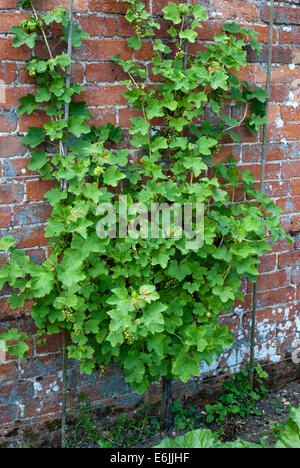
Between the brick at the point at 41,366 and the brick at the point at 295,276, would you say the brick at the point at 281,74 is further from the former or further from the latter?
the brick at the point at 41,366

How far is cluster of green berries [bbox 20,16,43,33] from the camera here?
1.73 metres

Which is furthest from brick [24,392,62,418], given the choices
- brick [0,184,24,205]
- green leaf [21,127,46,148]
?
green leaf [21,127,46,148]

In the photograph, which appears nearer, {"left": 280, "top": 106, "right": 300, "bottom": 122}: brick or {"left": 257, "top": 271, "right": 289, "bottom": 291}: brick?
{"left": 280, "top": 106, "right": 300, "bottom": 122}: brick

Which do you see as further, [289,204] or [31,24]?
[289,204]

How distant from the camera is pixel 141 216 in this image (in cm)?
197

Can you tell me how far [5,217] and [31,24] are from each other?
73cm

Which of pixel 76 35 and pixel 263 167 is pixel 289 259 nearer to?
pixel 263 167

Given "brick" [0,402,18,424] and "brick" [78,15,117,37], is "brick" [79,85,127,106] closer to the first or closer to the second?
"brick" [78,15,117,37]

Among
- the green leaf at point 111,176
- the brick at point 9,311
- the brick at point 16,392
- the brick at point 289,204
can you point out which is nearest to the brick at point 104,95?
the green leaf at point 111,176

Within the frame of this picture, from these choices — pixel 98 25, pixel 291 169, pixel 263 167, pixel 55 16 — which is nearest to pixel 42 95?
pixel 55 16

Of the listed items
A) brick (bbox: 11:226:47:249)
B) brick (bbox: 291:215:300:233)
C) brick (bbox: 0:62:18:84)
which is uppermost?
brick (bbox: 0:62:18:84)

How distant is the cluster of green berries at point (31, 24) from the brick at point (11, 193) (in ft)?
1.91

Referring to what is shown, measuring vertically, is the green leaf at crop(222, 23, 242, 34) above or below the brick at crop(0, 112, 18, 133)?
above

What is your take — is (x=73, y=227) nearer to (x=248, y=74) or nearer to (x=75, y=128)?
(x=75, y=128)
